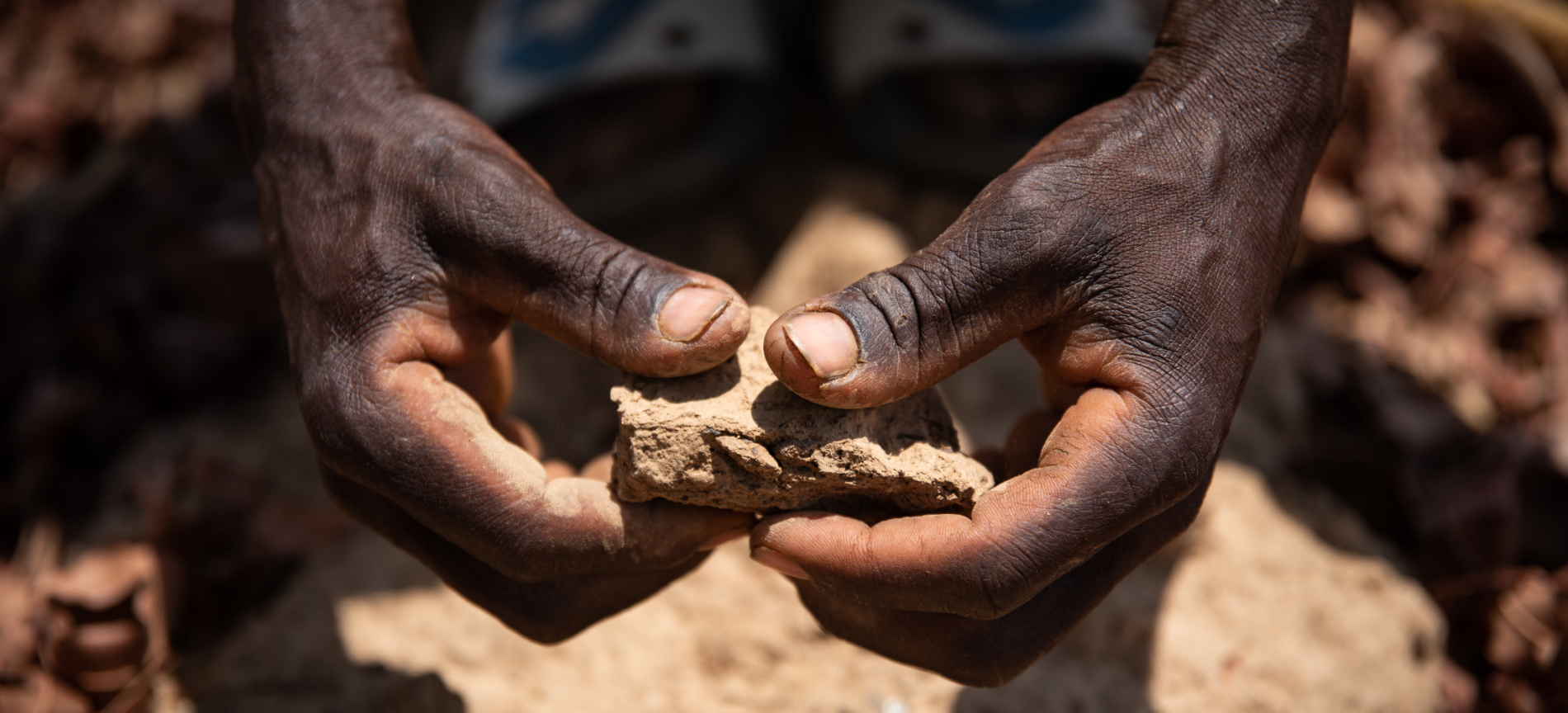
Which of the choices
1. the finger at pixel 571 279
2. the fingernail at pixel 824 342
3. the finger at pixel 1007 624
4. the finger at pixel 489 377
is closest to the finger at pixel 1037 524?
the finger at pixel 1007 624

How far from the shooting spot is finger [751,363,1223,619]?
1.32 metres

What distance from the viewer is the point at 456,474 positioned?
1387 millimetres

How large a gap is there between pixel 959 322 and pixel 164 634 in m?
1.92

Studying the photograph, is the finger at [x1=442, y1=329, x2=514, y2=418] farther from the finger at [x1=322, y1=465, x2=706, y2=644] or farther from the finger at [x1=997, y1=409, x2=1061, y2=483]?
the finger at [x1=997, y1=409, x2=1061, y2=483]

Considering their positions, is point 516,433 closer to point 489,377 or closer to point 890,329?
point 489,377

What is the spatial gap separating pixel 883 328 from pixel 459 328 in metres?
0.73

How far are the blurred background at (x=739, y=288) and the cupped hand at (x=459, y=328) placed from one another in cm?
55

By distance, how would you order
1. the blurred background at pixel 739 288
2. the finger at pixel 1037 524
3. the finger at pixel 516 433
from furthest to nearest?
the blurred background at pixel 739 288 < the finger at pixel 516 433 < the finger at pixel 1037 524

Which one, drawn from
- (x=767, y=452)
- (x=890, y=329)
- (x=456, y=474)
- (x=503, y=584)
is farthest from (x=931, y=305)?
(x=503, y=584)

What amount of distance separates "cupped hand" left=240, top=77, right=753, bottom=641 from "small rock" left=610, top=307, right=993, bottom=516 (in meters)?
0.06

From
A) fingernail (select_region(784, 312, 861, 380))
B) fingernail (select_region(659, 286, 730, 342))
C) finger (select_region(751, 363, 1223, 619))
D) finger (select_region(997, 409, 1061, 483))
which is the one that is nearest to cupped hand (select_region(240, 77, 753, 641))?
fingernail (select_region(659, 286, 730, 342))

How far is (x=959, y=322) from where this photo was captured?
1387 millimetres

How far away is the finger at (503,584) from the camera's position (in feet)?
5.12

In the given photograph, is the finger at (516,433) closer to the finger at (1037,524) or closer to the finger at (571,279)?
the finger at (571,279)
